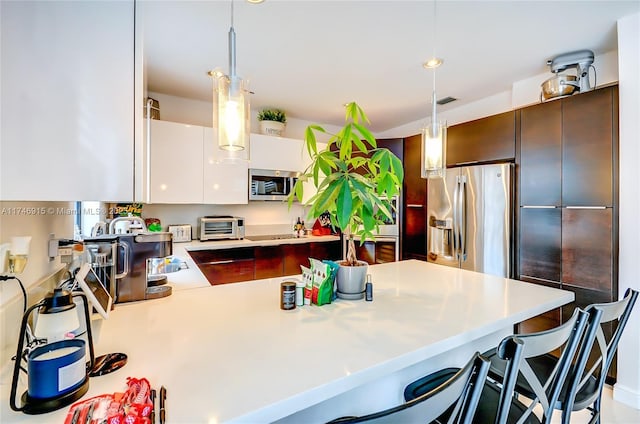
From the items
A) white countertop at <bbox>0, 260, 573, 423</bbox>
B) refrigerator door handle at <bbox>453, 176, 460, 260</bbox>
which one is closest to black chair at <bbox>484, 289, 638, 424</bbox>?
white countertop at <bbox>0, 260, 573, 423</bbox>

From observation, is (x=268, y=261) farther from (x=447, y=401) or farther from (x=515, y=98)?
(x=515, y=98)

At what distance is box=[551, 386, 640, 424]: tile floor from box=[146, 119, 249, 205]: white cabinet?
11.0 feet

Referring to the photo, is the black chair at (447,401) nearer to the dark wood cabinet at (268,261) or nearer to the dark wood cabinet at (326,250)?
the dark wood cabinet at (268,261)

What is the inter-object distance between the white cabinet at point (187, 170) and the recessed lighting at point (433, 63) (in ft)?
6.99

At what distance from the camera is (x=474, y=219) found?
2.96 m

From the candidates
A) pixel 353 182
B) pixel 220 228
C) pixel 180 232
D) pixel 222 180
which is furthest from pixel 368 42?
pixel 180 232

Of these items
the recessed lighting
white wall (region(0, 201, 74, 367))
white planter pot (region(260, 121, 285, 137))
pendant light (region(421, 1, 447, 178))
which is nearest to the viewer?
white wall (region(0, 201, 74, 367))

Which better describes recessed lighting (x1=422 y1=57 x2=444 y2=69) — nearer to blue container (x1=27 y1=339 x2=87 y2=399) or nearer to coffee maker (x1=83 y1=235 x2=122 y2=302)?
coffee maker (x1=83 y1=235 x2=122 y2=302)

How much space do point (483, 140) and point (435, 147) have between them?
1.65 metres

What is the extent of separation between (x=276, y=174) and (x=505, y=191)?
2.46 metres

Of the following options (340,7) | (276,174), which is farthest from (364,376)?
(276,174)

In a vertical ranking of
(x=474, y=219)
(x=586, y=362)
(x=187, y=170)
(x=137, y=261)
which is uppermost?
(x=187, y=170)

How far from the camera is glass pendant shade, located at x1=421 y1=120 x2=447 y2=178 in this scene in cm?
169

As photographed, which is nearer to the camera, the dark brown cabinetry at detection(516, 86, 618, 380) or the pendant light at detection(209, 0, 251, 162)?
the pendant light at detection(209, 0, 251, 162)
